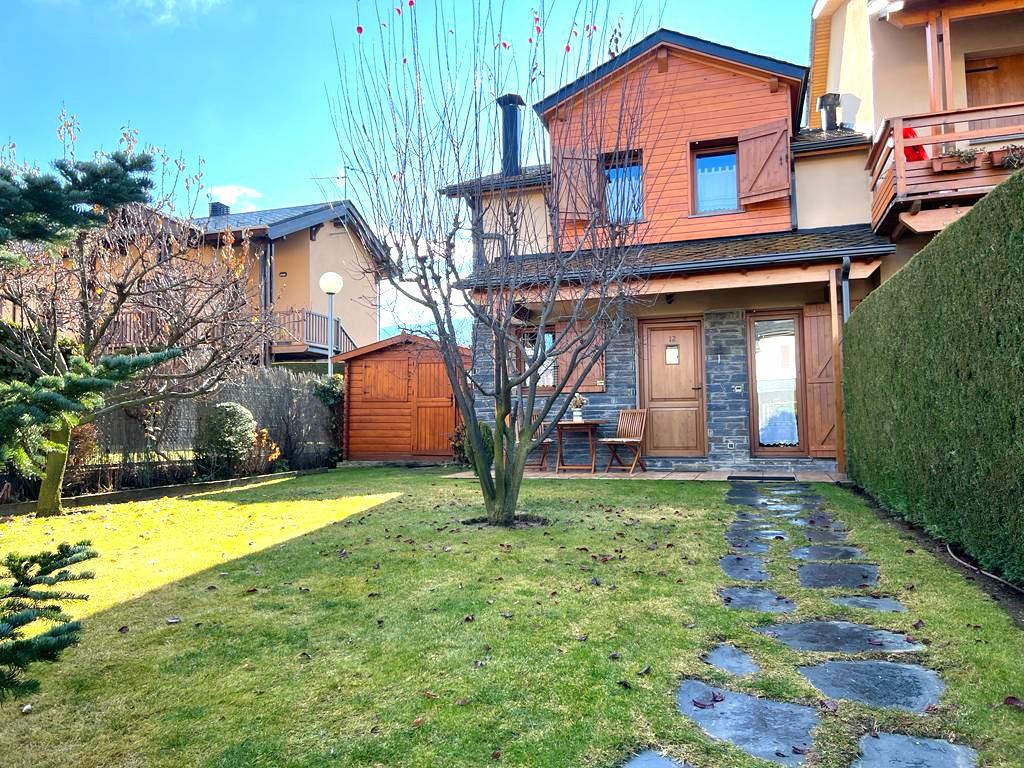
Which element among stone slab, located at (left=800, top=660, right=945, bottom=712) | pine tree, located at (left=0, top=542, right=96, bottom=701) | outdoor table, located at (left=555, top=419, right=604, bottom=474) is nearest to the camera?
pine tree, located at (left=0, top=542, right=96, bottom=701)

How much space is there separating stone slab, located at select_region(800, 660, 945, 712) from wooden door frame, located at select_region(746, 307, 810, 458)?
7.80 metres

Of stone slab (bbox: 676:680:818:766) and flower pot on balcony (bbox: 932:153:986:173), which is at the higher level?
flower pot on balcony (bbox: 932:153:986:173)

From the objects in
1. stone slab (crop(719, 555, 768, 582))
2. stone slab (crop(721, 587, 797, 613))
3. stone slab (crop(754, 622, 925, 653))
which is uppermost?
stone slab (crop(754, 622, 925, 653))

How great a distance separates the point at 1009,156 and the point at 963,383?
5.91m

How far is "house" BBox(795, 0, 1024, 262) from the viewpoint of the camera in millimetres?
7895

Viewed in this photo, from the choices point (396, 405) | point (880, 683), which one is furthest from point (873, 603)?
point (396, 405)

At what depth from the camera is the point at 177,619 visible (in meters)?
3.03

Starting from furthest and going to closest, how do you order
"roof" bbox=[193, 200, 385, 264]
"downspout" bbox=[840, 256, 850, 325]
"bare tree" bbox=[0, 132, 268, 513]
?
"roof" bbox=[193, 200, 385, 264] < "downspout" bbox=[840, 256, 850, 325] < "bare tree" bbox=[0, 132, 268, 513]

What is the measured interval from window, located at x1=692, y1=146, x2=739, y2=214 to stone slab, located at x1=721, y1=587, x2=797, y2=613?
839cm

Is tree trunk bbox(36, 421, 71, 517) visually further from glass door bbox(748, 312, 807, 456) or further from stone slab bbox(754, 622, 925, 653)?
glass door bbox(748, 312, 807, 456)

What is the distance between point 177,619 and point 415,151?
3725 millimetres

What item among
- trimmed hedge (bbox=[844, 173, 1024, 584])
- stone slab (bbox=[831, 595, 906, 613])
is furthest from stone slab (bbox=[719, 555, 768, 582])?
trimmed hedge (bbox=[844, 173, 1024, 584])

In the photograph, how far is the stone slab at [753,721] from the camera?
1.79 metres

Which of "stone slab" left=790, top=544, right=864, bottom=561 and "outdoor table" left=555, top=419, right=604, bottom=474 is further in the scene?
"outdoor table" left=555, top=419, right=604, bottom=474
